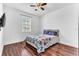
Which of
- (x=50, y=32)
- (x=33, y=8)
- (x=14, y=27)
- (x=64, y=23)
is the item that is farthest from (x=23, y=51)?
(x=64, y=23)

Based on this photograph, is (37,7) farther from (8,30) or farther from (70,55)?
(70,55)

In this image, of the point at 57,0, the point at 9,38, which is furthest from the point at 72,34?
the point at 9,38

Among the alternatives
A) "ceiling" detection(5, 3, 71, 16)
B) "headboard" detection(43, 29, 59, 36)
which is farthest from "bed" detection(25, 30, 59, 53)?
"ceiling" detection(5, 3, 71, 16)

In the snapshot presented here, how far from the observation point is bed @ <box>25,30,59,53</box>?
4.33 ft

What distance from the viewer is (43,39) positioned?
4.97ft

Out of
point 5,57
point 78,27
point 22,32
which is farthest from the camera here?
point 78,27

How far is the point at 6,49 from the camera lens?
3.83 ft

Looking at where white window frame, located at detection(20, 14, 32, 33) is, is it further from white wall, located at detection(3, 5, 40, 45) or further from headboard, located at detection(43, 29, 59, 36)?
headboard, located at detection(43, 29, 59, 36)

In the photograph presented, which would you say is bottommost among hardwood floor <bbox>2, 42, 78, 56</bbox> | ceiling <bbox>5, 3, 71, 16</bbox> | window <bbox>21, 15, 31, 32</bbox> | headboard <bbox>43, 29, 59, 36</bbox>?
hardwood floor <bbox>2, 42, 78, 56</bbox>

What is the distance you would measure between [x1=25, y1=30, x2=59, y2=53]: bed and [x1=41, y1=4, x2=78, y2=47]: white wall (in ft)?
0.31

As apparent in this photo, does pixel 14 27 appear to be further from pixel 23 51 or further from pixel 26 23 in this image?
pixel 23 51

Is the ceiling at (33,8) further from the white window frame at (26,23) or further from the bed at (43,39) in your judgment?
the bed at (43,39)

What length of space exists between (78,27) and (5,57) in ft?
4.58

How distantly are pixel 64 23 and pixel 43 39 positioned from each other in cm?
53
